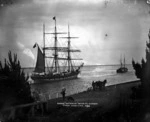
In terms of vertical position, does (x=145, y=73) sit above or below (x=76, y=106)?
above

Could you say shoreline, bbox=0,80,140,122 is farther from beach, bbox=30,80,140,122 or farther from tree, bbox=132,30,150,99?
tree, bbox=132,30,150,99

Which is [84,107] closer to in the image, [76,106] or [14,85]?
[76,106]

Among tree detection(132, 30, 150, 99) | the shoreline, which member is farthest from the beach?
tree detection(132, 30, 150, 99)

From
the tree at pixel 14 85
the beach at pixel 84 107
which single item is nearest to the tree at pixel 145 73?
the beach at pixel 84 107

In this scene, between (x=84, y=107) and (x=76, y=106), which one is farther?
(x=76, y=106)

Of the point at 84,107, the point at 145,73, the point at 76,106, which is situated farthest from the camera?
the point at 145,73

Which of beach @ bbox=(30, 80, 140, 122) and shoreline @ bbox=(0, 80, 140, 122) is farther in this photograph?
shoreline @ bbox=(0, 80, 140, 122)

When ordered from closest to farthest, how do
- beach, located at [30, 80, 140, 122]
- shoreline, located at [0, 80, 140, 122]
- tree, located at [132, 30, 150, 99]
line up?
beach, located at [30, 80, 140, 122] → shoreline, located at [0, 80, 140, 122] → tree, located at [132, 30, 150, 99]

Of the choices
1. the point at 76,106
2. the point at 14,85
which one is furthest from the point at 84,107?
the point at 14,85

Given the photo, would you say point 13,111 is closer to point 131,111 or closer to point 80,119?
point 80,119
